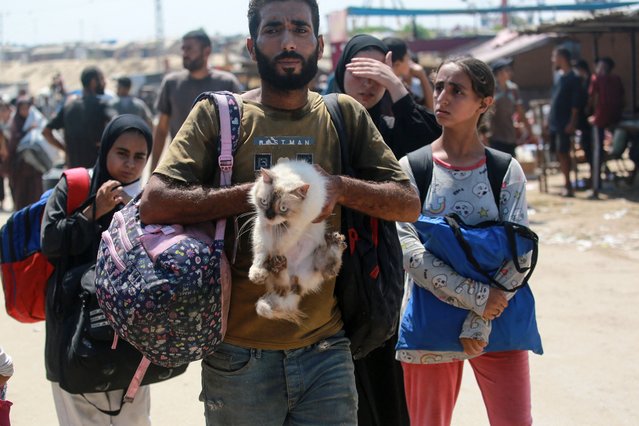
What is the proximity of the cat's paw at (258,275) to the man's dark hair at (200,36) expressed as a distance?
529 centimetres

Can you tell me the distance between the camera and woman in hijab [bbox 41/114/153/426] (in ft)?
12.2

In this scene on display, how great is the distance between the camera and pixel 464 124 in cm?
369

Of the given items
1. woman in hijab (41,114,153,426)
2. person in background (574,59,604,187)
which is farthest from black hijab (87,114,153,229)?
person in background (574,59,604,187)

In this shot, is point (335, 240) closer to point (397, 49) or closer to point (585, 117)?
point (397, 49)

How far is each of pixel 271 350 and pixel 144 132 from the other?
69.6 inches

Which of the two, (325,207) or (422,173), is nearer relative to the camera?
(325,207)

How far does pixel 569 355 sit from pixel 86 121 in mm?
5294

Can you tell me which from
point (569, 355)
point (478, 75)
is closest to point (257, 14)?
point (478, 75)

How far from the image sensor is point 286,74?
2.76m

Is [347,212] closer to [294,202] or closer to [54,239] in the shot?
[294,202]

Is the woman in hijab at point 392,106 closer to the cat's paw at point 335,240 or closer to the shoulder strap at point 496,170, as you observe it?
the shoulder strap at point 496,170

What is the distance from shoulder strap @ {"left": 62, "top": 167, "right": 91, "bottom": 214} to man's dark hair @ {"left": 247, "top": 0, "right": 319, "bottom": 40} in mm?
1423

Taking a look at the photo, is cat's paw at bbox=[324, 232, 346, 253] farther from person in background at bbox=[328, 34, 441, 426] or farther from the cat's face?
person in background at bbox=[328, 34, 441, 426]

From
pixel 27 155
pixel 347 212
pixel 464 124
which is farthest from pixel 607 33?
pixel 347 212
